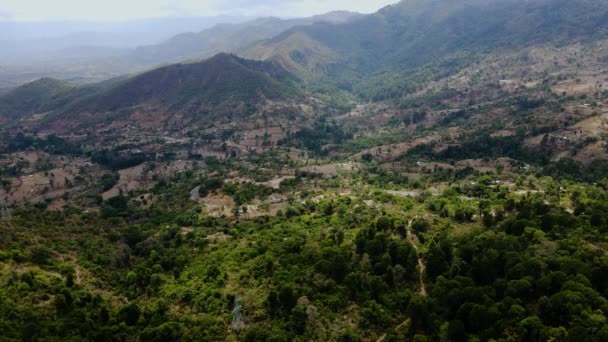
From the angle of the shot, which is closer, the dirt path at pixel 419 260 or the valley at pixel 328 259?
the valley at pixel 328 259

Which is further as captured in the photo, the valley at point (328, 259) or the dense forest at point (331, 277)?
the valley at point (328, 259)

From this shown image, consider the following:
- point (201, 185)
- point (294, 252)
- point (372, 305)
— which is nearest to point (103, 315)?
point (294, 252)

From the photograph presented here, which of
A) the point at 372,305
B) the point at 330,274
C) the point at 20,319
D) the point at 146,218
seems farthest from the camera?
the point at 146,218

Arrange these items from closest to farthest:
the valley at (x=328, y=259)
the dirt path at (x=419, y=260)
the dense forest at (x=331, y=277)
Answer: the dense forest at (x=331, y=277) → the valley at (x=328, y=259) → the dirt path at (x=419, y=260)

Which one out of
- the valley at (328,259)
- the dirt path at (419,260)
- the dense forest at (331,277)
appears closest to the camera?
the dense forest at (331,277)

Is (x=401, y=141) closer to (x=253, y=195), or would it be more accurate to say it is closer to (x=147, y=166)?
(x=253, y=195)

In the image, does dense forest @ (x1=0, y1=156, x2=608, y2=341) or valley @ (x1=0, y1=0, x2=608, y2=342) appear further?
valley @ (x1=0, y1=0, x2=608, y2=342)

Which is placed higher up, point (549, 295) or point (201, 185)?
point (549, 295)

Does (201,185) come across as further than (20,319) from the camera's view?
Yes

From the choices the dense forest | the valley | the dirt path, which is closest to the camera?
the dense forest

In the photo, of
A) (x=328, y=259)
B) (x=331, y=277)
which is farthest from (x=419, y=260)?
(x=331, y=277)

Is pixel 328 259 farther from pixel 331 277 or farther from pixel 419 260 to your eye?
pixel 419 260
